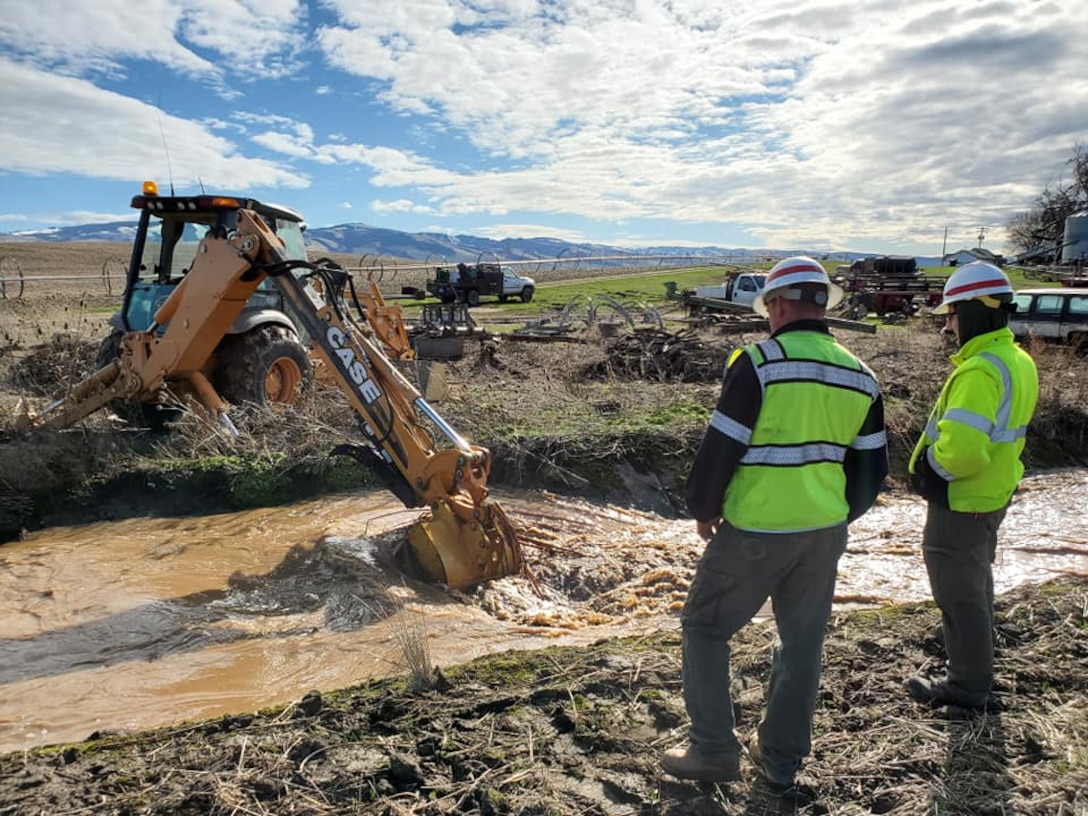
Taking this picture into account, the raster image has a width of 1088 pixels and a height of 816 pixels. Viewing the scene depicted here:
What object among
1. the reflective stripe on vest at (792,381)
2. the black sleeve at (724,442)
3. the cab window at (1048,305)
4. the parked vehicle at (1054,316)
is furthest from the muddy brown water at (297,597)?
the cab window at (1048,305)

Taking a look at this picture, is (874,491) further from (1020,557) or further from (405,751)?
(1020,557)

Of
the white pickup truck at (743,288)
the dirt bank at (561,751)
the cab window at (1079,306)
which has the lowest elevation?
the dirt bank at (561,751)

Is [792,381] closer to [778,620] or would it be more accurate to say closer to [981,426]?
[778,620]

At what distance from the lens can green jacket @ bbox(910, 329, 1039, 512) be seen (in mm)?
3238

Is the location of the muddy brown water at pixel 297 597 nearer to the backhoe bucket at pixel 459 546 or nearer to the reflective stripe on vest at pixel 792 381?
the backhoe bucket at pixel 459 546

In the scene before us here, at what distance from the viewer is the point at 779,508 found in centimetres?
268

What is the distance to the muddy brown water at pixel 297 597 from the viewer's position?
4.24m

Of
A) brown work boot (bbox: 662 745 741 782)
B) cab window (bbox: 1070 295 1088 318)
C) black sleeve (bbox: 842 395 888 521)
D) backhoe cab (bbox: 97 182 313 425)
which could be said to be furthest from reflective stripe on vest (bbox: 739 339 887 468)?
cab window (bbox: 1070 295 1088 318)

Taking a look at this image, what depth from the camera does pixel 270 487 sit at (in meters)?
7.09

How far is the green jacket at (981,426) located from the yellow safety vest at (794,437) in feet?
2.76

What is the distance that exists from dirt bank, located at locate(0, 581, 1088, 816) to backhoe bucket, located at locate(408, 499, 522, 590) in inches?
59.4

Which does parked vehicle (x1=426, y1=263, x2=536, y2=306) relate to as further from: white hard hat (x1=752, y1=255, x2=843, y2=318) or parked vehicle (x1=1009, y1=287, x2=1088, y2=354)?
white hard hat (x1=752, y1=255, x2=843, y2=318)

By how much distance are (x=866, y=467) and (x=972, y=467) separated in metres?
0.68

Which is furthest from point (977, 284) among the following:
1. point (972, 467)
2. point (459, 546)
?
point (459, 546)
